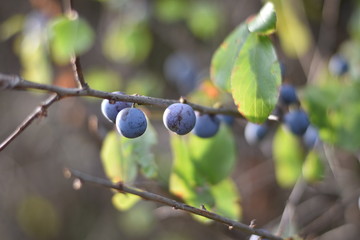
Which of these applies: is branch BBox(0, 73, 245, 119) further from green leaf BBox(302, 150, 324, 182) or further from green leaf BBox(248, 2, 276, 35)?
green leaf BBox(302, 150, 324, 182)

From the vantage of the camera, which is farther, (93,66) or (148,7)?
(93,66)

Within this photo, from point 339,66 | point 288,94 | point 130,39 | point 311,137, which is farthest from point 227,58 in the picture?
point 130,39

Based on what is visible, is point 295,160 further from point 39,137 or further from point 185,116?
point 39,137

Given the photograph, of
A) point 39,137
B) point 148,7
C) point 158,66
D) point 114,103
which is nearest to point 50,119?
point 39,137

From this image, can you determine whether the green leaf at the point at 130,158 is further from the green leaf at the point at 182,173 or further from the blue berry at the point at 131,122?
the blue berry at the point at 131,122

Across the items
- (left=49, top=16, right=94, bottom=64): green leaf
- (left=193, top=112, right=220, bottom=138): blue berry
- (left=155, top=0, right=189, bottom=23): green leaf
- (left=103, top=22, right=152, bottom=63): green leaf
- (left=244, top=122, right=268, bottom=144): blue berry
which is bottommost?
(left=193, top=112, right=220, bottom=138): blue berry

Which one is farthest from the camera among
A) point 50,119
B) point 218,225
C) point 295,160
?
point 50,119

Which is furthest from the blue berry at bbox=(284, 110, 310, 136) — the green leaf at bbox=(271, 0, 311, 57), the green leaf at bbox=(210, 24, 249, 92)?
the green leaf at bbox=(271, 0, 311, 57)
